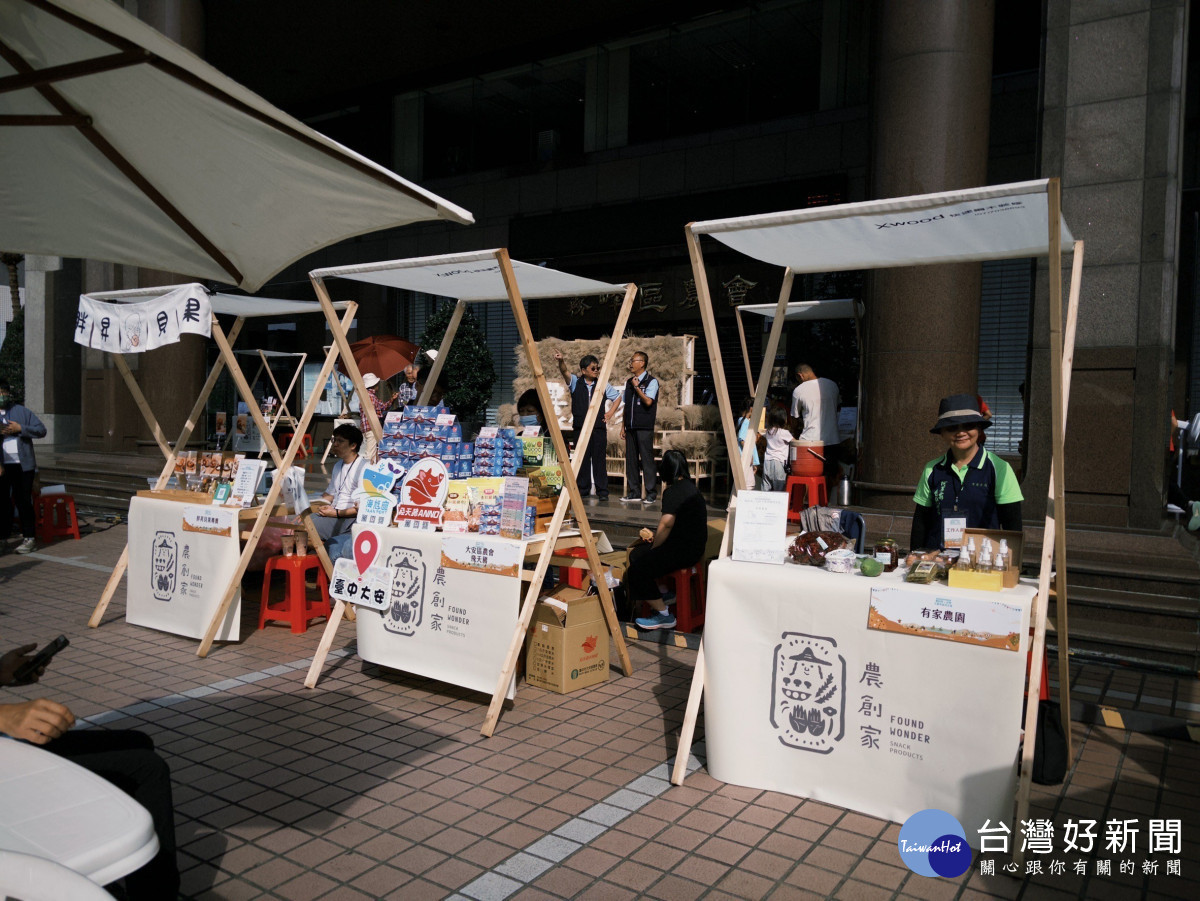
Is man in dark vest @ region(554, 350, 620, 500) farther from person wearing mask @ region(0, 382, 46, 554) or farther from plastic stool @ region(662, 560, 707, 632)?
person wearing mask @ region(0, 382, 46, 554)

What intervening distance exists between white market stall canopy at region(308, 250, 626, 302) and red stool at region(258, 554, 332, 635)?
2396 millimetres

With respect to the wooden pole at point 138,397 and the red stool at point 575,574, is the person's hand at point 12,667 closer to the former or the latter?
the red stool at point 575,574

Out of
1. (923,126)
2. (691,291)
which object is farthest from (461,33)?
(923,126)

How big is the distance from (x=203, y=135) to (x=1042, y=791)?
4.60m

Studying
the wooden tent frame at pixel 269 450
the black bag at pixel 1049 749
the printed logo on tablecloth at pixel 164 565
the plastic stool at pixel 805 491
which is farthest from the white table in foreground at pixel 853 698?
the plastic stool at pixel 805 491

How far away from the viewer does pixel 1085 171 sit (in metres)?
7.44

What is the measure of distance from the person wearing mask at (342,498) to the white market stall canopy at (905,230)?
13.2ft

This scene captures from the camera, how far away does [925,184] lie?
8.26m

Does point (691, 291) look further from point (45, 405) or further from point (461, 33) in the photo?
point (45, 405)

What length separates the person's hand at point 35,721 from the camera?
101 inches

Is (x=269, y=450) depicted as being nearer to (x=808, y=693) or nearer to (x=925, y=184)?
(x=808, y=693)

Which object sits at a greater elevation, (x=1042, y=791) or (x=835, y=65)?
(x=835, y=65)

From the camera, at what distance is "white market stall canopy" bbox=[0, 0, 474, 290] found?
2746mm

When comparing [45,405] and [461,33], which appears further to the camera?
[45,405]
